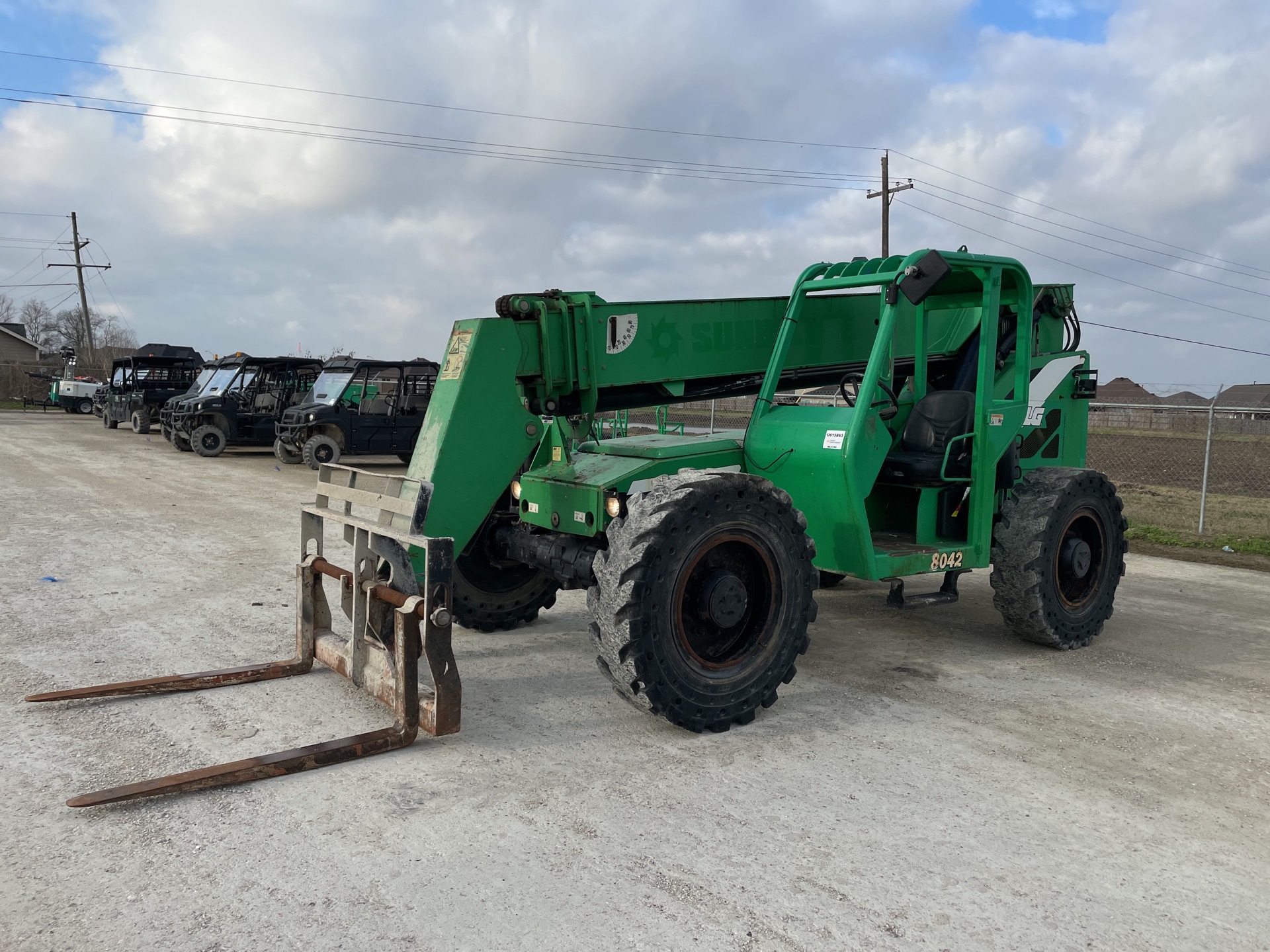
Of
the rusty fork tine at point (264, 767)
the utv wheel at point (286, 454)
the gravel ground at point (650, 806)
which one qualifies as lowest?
the gravel ground at point (650, 806)

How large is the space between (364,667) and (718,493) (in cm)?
204

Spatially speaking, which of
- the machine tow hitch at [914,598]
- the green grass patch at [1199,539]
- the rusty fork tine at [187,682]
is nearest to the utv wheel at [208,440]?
the rusty fork tine at [187,682]

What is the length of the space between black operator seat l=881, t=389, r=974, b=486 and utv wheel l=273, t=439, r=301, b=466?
1532 centimetres

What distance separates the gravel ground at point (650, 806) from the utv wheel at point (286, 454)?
12753 millimetres

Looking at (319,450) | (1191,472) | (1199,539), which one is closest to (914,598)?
(1199,539)

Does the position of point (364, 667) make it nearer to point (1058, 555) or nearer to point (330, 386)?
point (1058, 555)

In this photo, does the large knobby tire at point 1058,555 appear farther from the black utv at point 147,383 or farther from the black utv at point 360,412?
the black utv at point 147,383

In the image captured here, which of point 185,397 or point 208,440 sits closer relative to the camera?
point 208,440

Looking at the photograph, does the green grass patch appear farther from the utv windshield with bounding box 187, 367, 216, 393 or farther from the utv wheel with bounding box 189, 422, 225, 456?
the utv windshield with bounding box 187, 367, 216, 393

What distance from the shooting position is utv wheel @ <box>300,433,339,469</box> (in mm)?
17812

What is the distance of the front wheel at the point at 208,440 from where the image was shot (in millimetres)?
20469

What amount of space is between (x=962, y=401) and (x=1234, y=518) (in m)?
9.24

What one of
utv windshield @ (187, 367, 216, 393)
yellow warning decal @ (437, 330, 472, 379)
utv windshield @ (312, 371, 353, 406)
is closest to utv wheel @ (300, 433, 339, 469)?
utv windshield @ (312, 371, 353, 406)

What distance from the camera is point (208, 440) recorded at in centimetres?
2058
